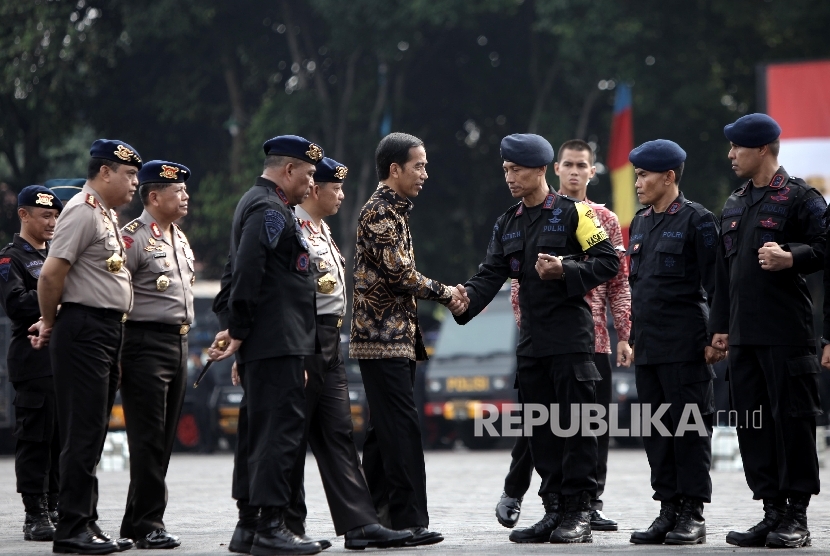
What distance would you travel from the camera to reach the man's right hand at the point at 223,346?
731 centimetres

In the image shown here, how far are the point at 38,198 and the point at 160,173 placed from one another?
1276 mm

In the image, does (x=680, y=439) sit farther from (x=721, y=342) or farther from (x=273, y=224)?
(x=273, y=224)

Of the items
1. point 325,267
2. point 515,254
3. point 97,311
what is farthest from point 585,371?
point 97,311

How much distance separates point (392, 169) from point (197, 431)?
1402 centimetres

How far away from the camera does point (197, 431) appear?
845 inches

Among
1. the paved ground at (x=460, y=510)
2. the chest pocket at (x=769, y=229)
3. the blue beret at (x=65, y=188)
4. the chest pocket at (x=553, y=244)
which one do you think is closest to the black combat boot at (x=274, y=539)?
the paved ground at (x=460, y=510)

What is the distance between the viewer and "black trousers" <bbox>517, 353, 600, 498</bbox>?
809 cm

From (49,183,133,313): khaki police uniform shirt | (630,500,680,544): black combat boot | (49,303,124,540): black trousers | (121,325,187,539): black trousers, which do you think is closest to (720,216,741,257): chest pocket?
(630,500,680,544): black combat boot

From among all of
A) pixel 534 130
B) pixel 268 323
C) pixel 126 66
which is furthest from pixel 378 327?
pixel 126 66

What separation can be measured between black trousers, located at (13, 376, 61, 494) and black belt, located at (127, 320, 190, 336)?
1.32 metres

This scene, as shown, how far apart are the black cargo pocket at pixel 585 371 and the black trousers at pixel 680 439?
40cm

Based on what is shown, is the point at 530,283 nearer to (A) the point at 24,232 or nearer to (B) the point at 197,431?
(A) the point at 24,232

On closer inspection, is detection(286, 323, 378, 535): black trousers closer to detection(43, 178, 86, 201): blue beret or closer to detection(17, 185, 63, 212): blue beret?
detection(17, 185, 63, 212): blue beret

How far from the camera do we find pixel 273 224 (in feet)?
24.0
